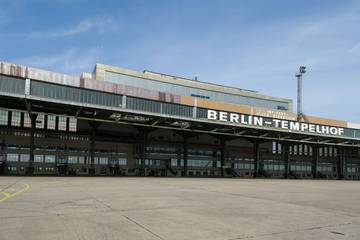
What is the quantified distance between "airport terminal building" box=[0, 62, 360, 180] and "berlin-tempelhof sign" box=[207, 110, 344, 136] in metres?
0.16

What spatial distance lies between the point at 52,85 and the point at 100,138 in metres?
19.6

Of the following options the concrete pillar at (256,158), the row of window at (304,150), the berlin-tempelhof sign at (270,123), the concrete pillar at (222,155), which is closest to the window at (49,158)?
the berlin-tempelhof sign at (270,123)

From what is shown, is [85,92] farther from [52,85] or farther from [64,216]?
[64,216]

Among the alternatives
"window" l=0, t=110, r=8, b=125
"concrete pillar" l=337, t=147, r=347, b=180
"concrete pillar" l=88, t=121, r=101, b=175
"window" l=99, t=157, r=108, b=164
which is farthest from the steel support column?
"concrete pillar" l=337, t=147, r=347, b=180

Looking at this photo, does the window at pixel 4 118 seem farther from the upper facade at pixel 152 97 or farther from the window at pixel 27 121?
the upper facade at pixel 152 97

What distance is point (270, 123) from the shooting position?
61.5m

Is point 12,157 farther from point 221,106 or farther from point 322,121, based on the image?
point 322,121

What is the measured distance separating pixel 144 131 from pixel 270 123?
71.0 ft

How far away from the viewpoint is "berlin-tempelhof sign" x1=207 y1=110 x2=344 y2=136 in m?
56.0

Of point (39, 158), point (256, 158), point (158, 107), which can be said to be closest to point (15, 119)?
point (39, 158)

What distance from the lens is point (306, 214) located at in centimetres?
1411

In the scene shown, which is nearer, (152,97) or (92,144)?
(92,144)

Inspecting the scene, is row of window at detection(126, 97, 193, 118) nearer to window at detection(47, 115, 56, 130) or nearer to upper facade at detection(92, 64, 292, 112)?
upper facade at detection(92, 64, 292, 112)

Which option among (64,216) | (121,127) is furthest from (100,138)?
(64,216)
